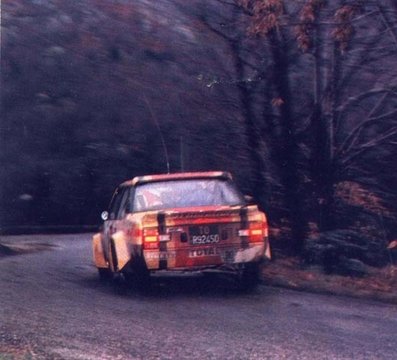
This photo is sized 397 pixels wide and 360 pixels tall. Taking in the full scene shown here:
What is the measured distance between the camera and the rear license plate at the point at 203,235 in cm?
1317

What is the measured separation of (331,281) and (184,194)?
301 cm

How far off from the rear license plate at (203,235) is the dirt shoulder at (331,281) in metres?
1.90

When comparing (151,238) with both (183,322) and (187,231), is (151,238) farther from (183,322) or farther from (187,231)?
(183,322)

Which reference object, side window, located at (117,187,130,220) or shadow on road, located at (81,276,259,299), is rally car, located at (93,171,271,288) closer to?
side window, located at (117,187,130,220)

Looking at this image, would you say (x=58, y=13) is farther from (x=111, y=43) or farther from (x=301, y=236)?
(x=301, y=236)

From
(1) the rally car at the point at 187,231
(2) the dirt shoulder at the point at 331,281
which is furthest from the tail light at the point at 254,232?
(2) the dirt shoulder at the point at 331,281

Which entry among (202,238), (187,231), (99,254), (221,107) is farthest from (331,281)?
(221,107)

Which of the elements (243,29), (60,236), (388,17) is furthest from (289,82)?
(60,236)

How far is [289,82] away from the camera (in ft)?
58.4

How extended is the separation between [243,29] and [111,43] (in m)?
5.96

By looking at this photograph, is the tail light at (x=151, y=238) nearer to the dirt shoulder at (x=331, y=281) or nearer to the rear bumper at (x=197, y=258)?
the rear bumper at (x=197, y=258)

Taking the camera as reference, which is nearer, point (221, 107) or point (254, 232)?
point (254, 232)

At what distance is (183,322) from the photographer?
36.0ft

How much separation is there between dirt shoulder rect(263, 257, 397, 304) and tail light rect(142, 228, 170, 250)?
252 centimetres
